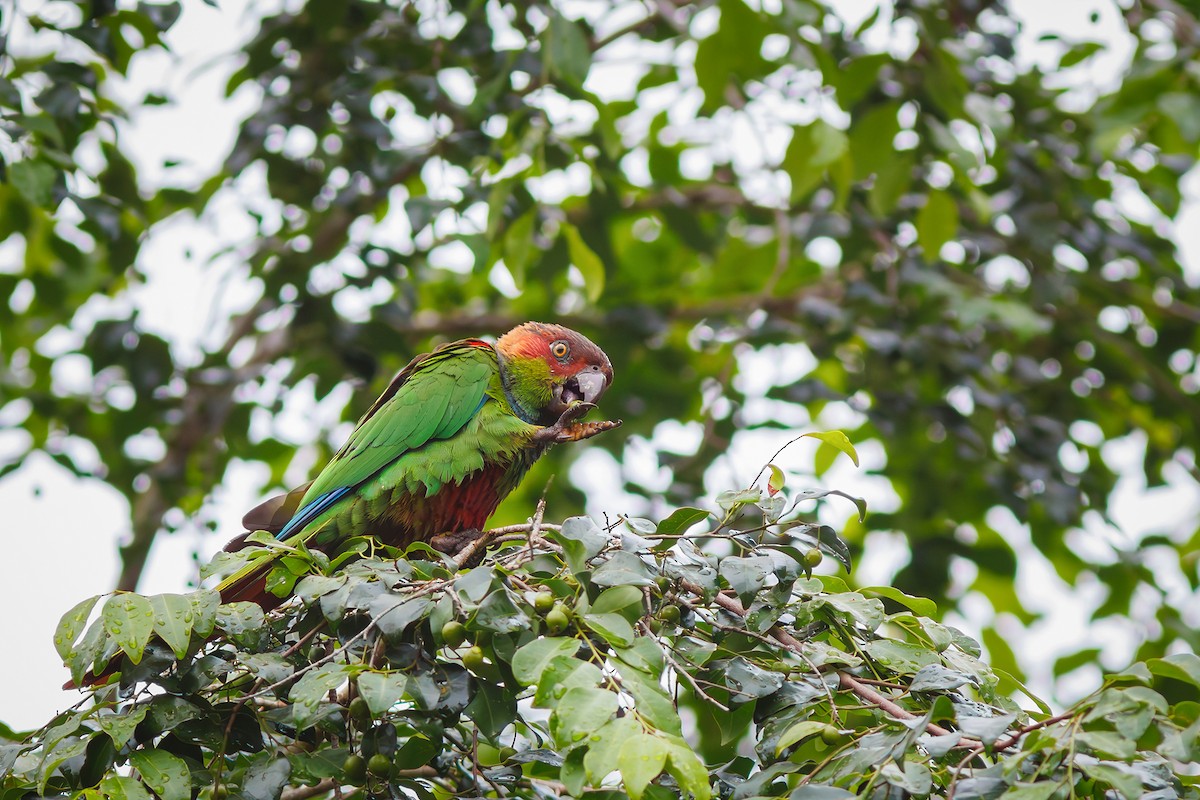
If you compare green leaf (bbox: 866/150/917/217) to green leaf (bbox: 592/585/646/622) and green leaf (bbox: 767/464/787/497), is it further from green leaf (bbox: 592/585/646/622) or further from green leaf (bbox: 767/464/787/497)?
green leaf (bbox: 592/585/646/622)

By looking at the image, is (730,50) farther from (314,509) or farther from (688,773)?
(688,773)

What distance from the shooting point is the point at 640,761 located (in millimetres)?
1418

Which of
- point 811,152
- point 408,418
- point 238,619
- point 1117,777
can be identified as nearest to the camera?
point 1117,777

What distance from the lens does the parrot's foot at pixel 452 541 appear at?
9.45 ft

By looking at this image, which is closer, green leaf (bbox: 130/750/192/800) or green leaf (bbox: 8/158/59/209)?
green leaf (bbox: 130/750/192/800)

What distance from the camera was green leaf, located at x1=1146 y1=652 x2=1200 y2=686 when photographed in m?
1.56

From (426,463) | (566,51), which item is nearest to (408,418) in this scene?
(426,463)

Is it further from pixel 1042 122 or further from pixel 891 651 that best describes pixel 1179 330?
pixel 891 651

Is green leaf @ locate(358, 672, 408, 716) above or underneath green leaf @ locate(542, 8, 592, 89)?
underneath

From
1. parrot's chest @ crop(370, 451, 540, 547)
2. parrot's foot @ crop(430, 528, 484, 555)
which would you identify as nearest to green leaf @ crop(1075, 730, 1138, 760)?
parrot's foot @ crop(430, 528, 484, 555)

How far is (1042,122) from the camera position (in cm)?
439

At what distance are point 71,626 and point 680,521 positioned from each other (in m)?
1.09

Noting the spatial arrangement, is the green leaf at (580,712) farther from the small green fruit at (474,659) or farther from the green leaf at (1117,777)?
the green leaf at (1117,777)

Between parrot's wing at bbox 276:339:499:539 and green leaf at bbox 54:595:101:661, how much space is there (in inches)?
42.1
